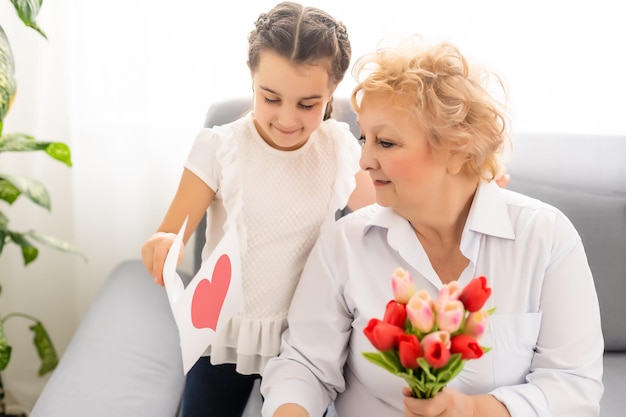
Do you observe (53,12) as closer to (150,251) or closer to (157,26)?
(157,26)

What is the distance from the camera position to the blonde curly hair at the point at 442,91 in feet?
4.12

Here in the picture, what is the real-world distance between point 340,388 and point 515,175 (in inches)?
34.6

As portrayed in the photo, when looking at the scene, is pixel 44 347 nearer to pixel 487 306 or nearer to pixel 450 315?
pixel 487 306

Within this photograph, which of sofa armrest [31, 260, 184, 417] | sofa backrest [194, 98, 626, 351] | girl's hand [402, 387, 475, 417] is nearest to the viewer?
girl's hand [402, 387, 475, 417]

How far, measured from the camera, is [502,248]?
1377 mm

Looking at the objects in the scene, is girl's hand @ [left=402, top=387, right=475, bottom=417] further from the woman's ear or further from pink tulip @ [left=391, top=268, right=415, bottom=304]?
the woman's ear

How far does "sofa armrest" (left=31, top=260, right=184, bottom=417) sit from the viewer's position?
156 cm

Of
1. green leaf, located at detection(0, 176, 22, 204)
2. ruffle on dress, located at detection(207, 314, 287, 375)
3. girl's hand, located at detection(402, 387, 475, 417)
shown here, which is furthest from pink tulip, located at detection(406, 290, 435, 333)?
green leaf, located at detection(0, 176, 22, 204)

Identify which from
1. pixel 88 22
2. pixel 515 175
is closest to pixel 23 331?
pixel 88 22

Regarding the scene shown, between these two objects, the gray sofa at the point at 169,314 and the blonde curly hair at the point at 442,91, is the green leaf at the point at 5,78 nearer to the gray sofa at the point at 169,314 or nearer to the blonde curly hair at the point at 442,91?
the gray sofa at the point at 169,314

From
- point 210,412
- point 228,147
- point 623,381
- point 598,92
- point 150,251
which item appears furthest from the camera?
point 598,92

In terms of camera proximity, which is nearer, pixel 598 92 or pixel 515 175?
pixel 515 175

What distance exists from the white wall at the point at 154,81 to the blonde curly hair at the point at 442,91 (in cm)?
83

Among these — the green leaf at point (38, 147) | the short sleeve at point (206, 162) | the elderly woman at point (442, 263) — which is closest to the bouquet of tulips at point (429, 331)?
the elderly woman at point (442, 263)
